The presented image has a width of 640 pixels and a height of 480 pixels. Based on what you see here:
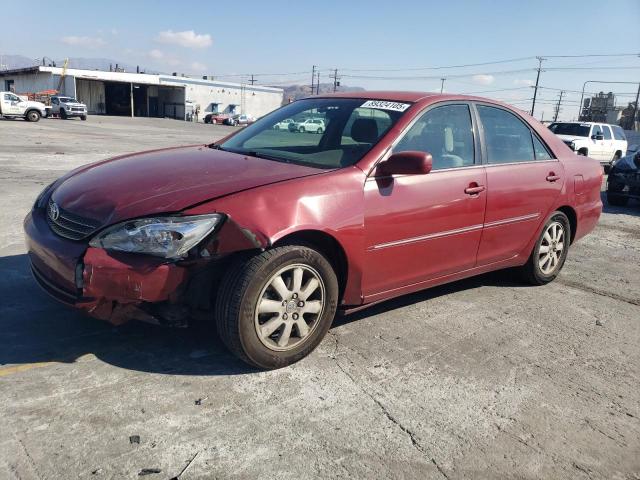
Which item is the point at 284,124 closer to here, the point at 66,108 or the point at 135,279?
the point at 135,279

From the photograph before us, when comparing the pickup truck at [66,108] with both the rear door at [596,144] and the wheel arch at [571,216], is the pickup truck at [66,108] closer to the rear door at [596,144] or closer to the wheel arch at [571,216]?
the rear door at [596,144]

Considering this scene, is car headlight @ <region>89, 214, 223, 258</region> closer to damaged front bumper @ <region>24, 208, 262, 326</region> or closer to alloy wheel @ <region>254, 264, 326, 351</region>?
damaged front bumper @ <region>24, 208, 262, 326</region>

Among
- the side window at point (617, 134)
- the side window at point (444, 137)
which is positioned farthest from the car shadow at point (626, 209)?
the side window at point (617, 134)

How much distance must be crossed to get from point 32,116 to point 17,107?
1045mm

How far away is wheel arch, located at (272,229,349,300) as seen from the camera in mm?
3148

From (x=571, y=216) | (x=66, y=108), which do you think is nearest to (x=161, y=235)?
(x=571, y=216)

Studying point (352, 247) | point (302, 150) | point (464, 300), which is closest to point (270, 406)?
point (352, 247)

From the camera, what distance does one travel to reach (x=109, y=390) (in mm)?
2879

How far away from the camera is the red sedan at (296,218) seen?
9.52 feet

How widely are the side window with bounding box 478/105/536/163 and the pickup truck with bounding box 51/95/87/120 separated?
142 feet

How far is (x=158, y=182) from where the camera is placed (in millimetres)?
3230

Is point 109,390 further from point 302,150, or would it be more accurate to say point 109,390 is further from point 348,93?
point 348,93

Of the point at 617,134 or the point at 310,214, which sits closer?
the point at 310,214

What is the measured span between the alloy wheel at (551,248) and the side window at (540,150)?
62cm
